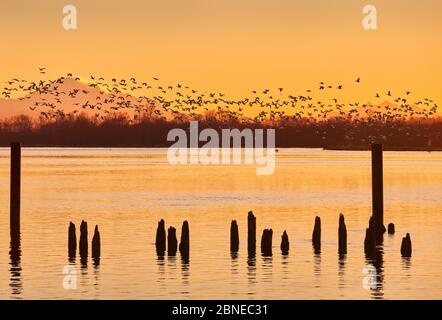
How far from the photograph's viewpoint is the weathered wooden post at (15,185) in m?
43.6

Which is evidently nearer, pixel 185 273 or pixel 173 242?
pixel 185 273

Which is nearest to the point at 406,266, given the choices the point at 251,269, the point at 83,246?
the point at 251,269

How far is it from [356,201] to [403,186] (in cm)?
3231

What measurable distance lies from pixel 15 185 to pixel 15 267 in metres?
4.80

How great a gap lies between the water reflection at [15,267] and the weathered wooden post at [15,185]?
0.21 metres

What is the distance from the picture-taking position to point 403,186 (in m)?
122

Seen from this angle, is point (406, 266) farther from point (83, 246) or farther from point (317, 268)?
point (83, 246)

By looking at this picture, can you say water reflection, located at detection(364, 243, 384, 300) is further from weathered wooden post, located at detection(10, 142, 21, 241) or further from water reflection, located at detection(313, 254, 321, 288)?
weathered wooden post, located at detection(10, 142, 21, 241)

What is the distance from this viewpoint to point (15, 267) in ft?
133

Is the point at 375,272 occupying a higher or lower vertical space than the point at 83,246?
lower

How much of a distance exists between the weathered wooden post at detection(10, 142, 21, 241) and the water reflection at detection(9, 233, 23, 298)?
0.68 ft

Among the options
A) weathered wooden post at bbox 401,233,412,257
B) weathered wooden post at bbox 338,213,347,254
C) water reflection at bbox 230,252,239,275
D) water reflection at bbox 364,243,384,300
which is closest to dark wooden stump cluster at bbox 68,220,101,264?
water reflection at bbox 230,252,239,275

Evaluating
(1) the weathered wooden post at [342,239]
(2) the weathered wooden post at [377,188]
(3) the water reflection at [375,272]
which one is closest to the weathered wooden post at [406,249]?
(3) the water reflection at [375,272]

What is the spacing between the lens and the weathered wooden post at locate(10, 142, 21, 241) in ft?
143
